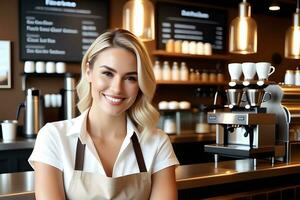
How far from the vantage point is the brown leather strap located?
140 cm

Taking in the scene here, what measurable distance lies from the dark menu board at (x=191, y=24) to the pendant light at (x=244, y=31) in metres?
1.37

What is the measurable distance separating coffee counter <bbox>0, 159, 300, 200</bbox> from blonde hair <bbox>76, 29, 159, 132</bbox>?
1.41ft

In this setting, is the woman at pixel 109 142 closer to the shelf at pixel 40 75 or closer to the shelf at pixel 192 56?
the shelf at pixel 40 75

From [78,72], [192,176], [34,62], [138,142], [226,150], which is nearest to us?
[138,142]

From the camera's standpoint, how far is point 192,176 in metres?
2.04

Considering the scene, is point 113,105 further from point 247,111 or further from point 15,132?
point 15,132

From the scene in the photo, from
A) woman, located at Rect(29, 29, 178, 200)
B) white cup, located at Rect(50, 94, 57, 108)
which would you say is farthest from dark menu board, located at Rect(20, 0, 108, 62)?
woman, located at Rect(29, 29, 178, 200)

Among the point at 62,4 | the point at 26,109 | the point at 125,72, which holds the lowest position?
the point at 26,109

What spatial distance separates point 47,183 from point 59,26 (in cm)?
285

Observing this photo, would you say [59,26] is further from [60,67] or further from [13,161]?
[13,161]

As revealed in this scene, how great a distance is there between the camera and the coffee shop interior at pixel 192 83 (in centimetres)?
241

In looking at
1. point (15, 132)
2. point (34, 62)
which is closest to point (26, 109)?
point (15, 132)

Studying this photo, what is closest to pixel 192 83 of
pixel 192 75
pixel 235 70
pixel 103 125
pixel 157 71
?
pixel 192 75

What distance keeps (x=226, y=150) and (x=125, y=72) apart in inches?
51.6
